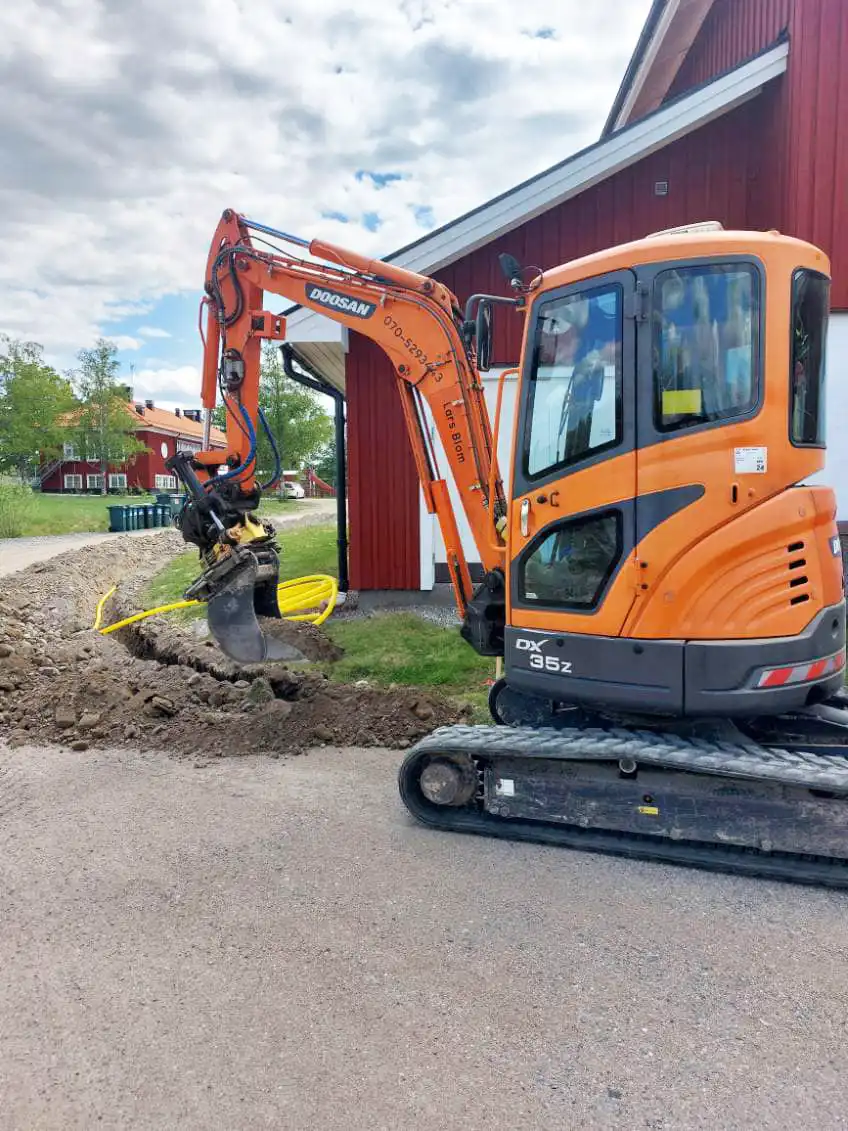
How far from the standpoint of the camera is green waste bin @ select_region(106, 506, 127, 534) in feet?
79.1

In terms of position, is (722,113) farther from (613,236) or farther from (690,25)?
(690,25)

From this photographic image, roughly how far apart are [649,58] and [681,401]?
12838 millimetres

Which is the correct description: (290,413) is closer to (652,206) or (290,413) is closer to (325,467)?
(325,467)

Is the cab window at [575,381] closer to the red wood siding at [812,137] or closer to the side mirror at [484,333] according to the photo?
the side mirror at [484,333]

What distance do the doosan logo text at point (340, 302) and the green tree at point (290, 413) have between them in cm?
3798

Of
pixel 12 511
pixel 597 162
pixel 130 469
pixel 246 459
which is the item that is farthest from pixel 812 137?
pixel 130 469

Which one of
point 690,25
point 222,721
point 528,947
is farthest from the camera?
point 690,25

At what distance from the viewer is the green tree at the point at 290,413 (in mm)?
43938

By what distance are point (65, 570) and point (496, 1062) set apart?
1324 centimetres

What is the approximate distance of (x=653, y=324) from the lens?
362 centimetres

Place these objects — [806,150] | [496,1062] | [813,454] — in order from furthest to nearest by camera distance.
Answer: [806,150] → [813,454] → [496,1062]

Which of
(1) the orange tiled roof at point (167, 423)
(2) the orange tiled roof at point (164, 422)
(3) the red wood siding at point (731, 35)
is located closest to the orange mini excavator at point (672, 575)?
(3) the red wood siding at point (731, 35)

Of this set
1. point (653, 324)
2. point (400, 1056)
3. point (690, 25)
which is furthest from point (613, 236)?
point (400, 1056)

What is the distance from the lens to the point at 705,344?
358cm
